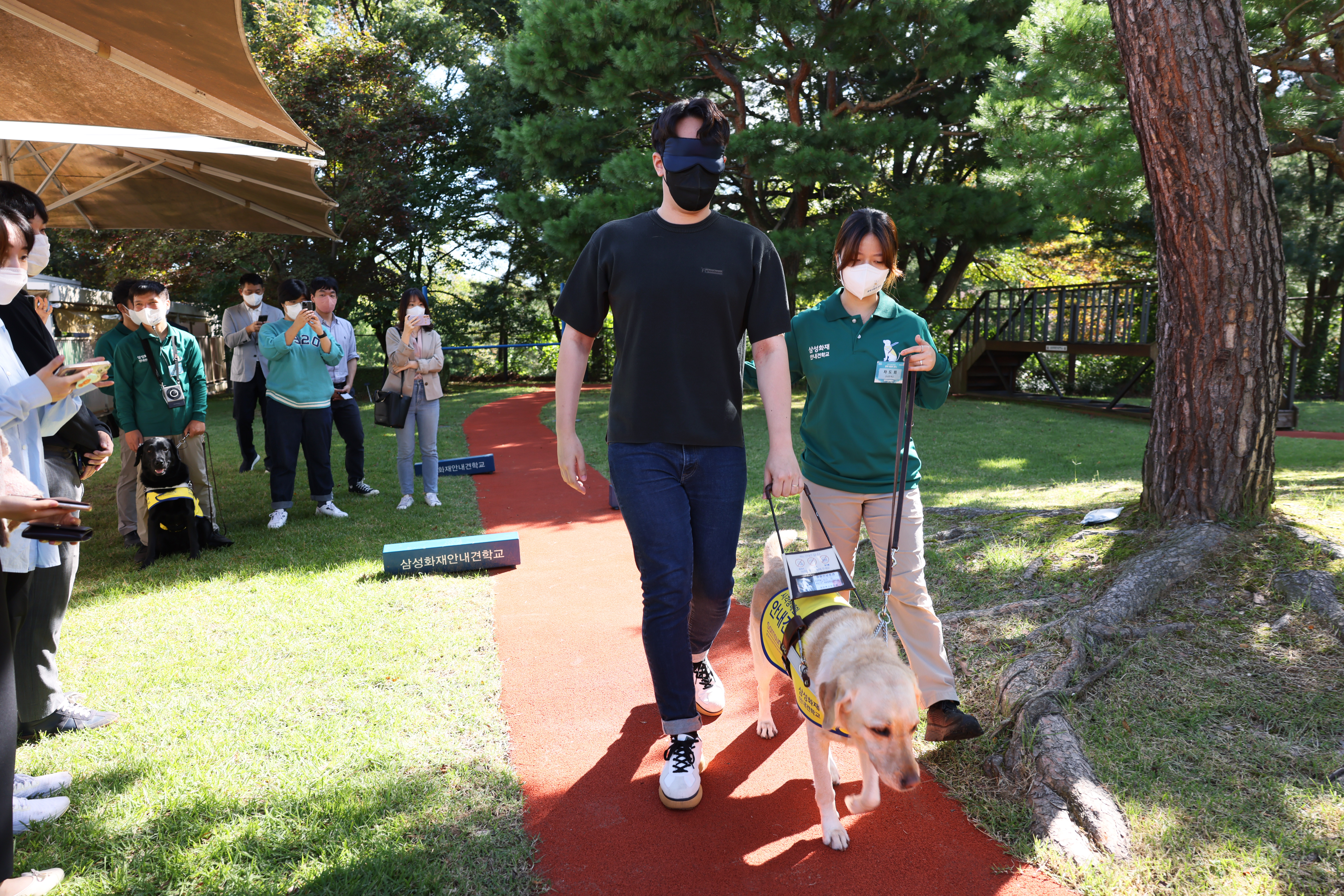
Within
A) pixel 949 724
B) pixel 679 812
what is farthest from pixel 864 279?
pixel 679 812

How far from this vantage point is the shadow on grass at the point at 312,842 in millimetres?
2488

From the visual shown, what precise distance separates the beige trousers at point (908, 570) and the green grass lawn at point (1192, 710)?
13.5 inches

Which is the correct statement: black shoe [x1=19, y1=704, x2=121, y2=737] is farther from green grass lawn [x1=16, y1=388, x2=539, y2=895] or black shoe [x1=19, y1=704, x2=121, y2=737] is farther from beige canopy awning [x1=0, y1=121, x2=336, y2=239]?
beige canopy awning [x1=0, y1=121, x2=336, y2=239]

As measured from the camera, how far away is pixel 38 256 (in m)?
3.05

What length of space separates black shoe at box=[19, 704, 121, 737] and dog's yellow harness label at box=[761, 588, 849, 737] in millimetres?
2878

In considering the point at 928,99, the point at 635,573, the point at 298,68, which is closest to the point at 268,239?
the point at 298,68

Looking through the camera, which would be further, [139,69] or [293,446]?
[293,446]

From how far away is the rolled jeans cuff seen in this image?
2953 mm

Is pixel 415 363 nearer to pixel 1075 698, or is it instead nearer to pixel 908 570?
pixel 908 570

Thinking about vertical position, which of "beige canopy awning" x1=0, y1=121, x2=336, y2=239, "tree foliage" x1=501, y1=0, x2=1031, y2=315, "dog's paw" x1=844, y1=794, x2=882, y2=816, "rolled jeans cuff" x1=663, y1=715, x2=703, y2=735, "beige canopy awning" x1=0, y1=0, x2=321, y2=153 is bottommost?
"dog's paw" x1=844, y1=794, x2=882, y2=816

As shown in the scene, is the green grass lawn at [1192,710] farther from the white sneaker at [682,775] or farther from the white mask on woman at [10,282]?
the white mask on woman at [10,282]

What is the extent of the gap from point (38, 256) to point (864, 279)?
10.4 feet

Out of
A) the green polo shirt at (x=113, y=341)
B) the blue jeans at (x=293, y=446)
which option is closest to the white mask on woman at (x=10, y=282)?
the green polo shirt at (x=113, y=341)

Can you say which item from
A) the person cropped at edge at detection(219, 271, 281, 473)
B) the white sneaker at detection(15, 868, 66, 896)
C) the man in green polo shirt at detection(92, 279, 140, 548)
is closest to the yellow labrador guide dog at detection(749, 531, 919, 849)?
the white sneaker at detection(15, 868, 66, 896)
